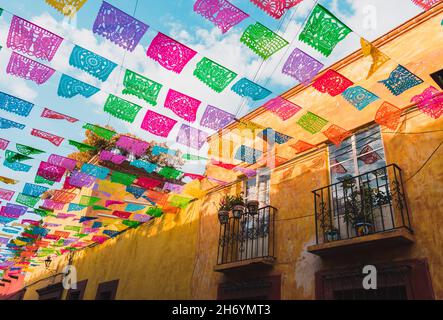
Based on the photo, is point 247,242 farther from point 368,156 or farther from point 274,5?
point 274,5

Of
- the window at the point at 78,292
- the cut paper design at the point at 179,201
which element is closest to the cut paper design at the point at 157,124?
the cut paper design at the point at 179,201

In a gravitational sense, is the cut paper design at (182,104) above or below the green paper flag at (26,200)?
above

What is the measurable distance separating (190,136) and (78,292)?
9.91 metres

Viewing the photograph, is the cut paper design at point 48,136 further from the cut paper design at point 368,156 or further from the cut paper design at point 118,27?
the cut paper design at point 368,156

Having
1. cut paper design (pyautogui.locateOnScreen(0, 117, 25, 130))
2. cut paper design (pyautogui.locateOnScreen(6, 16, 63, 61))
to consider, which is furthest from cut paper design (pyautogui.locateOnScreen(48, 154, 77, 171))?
cut paper design (pyautogui.locateOnScreen(6, 16, 63, 61))

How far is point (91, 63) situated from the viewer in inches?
189

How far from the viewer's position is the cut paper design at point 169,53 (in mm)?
4660

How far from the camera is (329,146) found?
705 centimetres

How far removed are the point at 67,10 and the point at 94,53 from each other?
845 mm

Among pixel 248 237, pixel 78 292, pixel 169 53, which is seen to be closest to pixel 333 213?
pixel 248 237

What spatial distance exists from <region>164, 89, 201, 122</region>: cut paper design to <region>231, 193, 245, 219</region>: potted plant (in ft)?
9.02

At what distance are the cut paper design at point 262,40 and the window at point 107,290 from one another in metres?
9.20

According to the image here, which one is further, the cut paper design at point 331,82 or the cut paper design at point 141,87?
the cut paper design at point 331,82
